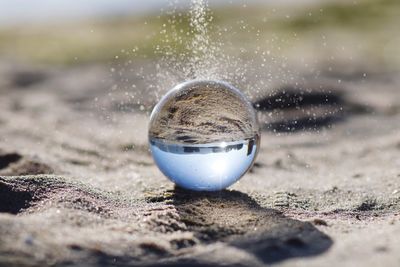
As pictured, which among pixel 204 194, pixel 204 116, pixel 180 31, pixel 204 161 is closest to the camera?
pixel 204 161

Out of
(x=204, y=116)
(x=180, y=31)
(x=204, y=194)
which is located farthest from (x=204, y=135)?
(x=180, y=31)

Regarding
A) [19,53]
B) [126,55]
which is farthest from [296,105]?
[19,53]

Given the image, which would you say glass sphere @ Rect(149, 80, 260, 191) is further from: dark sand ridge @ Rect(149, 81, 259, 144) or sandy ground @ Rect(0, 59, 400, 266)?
sandy ground @ Rect(0, 59, 400, 266)

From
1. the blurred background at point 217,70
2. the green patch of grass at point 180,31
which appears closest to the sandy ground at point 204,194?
the blurred background at point 217,70

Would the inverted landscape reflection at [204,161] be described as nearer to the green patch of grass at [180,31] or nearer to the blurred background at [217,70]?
the blurred background at [217,70]

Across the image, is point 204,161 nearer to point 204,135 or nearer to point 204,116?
point 204,135

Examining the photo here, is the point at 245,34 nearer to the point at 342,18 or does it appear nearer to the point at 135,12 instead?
the point at 342,18

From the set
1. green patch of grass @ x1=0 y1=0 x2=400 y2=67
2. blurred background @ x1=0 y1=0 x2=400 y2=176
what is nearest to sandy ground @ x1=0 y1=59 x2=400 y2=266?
blurred background @ x1=0 y1=0 x2=400 y2=176
